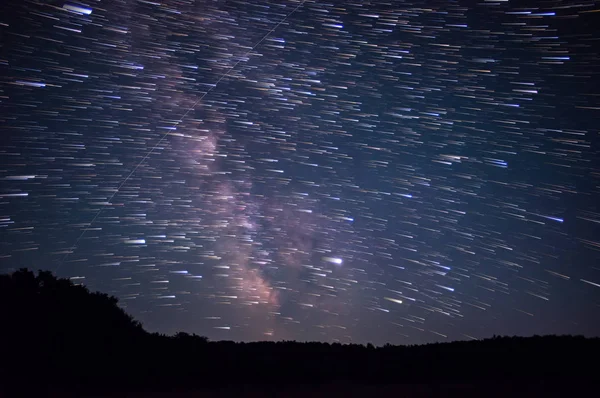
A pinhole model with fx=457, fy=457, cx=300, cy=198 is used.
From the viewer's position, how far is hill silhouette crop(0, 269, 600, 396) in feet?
29.1

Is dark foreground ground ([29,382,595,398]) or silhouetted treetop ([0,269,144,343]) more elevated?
silhouetted treetop ([0,269,144,343])

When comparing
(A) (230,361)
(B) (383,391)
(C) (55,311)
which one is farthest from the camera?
(C) (55,311)

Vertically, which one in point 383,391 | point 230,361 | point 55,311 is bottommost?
point 383,391

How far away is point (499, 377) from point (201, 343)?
6792mm

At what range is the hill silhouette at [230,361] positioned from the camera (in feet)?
29.1

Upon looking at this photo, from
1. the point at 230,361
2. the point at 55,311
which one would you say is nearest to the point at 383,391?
the point at 230,361

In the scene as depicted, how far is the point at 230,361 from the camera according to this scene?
995 cm

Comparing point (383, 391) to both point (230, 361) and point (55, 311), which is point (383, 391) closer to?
point (230, 361)

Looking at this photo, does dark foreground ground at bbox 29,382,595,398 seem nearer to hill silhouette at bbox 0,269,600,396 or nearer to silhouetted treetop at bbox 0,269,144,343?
hill silhouette at bbox 0,269,600,396

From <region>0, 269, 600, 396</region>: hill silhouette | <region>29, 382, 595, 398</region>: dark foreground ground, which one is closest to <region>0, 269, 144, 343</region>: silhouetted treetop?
<region>0, 269, 600, 396</region>: hill silhouette

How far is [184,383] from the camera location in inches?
371

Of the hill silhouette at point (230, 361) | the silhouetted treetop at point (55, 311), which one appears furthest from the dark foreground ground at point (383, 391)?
the silhouetted treetop at point (55, 311)

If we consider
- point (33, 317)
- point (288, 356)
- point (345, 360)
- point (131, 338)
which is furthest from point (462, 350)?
point (33, 317)

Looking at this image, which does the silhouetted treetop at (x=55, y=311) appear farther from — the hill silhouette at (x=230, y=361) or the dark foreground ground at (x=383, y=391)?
the dark foreground ground at (x=383, y=391)
